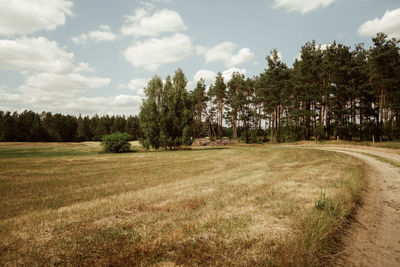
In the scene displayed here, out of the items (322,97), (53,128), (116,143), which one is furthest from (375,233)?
(53,128)

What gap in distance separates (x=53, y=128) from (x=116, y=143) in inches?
3411

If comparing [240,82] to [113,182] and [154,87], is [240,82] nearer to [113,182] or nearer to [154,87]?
[154,87]

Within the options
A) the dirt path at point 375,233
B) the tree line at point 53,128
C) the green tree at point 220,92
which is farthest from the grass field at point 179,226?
the tree line at point 53,128

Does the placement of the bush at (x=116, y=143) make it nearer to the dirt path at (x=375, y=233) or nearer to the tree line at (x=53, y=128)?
the dirt path at (x=375, y=233)

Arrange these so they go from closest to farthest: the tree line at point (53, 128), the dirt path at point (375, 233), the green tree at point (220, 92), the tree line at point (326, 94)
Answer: the dirt path at point (375, 233) → the tree line at point (326, 94) → the green tree at point (220, 92) → the tree line at point (53, 128)

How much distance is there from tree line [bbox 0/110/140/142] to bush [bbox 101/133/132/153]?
43181mm

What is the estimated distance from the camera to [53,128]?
9600 centimetres

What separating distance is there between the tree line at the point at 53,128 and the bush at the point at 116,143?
4318cm

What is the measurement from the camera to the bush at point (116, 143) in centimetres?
3381

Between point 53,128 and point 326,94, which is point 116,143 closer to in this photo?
point 326,94

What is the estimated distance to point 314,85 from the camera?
1462 inches

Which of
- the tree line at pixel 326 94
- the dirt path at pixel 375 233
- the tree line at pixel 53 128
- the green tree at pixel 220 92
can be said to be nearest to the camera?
the dirt path at pixel 375 233

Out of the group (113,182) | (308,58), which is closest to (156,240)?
(113,182)

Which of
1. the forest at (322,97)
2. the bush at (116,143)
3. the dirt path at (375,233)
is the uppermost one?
the forest at (322,97)
